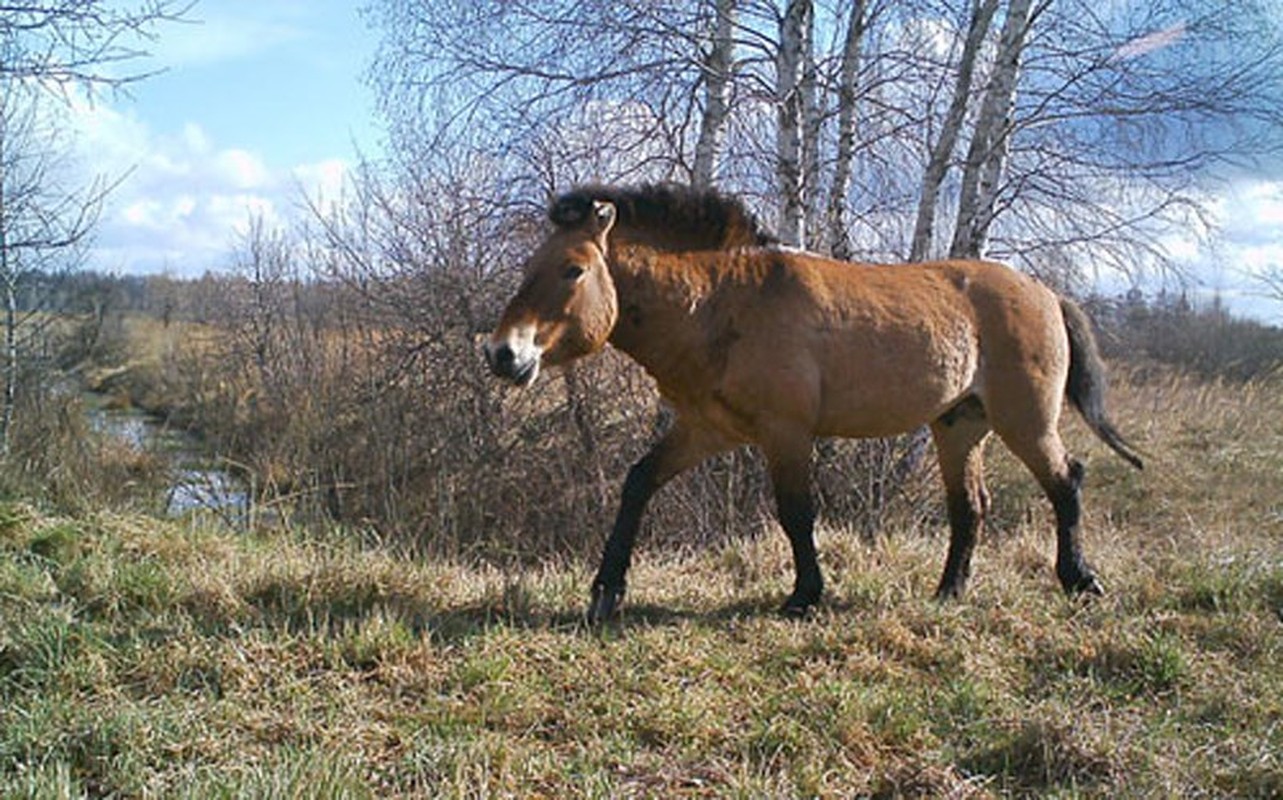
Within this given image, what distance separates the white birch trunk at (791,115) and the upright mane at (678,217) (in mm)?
3385

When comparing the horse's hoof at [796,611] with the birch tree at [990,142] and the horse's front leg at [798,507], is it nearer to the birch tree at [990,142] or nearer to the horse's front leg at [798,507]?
the horse's front leg at [798,507]

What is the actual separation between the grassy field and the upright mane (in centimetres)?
206

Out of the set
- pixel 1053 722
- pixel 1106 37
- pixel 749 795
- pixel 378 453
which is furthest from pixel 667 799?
pixel 1106 37

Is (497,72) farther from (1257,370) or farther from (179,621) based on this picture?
(1257,370)

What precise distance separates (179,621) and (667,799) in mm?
2570

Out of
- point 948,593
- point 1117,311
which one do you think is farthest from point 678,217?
point 1117,311

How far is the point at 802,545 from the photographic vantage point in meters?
5.38

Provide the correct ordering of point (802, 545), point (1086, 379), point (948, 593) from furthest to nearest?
point (1086, 379), point (948, 593), point (802, 545)

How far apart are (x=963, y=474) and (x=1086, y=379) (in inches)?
42.7

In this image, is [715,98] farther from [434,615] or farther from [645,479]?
[434,615]

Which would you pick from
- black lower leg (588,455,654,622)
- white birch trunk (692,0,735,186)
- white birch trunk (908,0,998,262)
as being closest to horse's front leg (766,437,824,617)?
black lower leg (588,455,654,622)

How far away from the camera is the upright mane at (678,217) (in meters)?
5.51

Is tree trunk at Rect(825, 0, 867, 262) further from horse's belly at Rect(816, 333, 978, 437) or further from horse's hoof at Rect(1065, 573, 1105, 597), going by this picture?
horse's hoof at Rect(1065, 573, 1105, 597)

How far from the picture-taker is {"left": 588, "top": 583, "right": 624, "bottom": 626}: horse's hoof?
5.08 m
